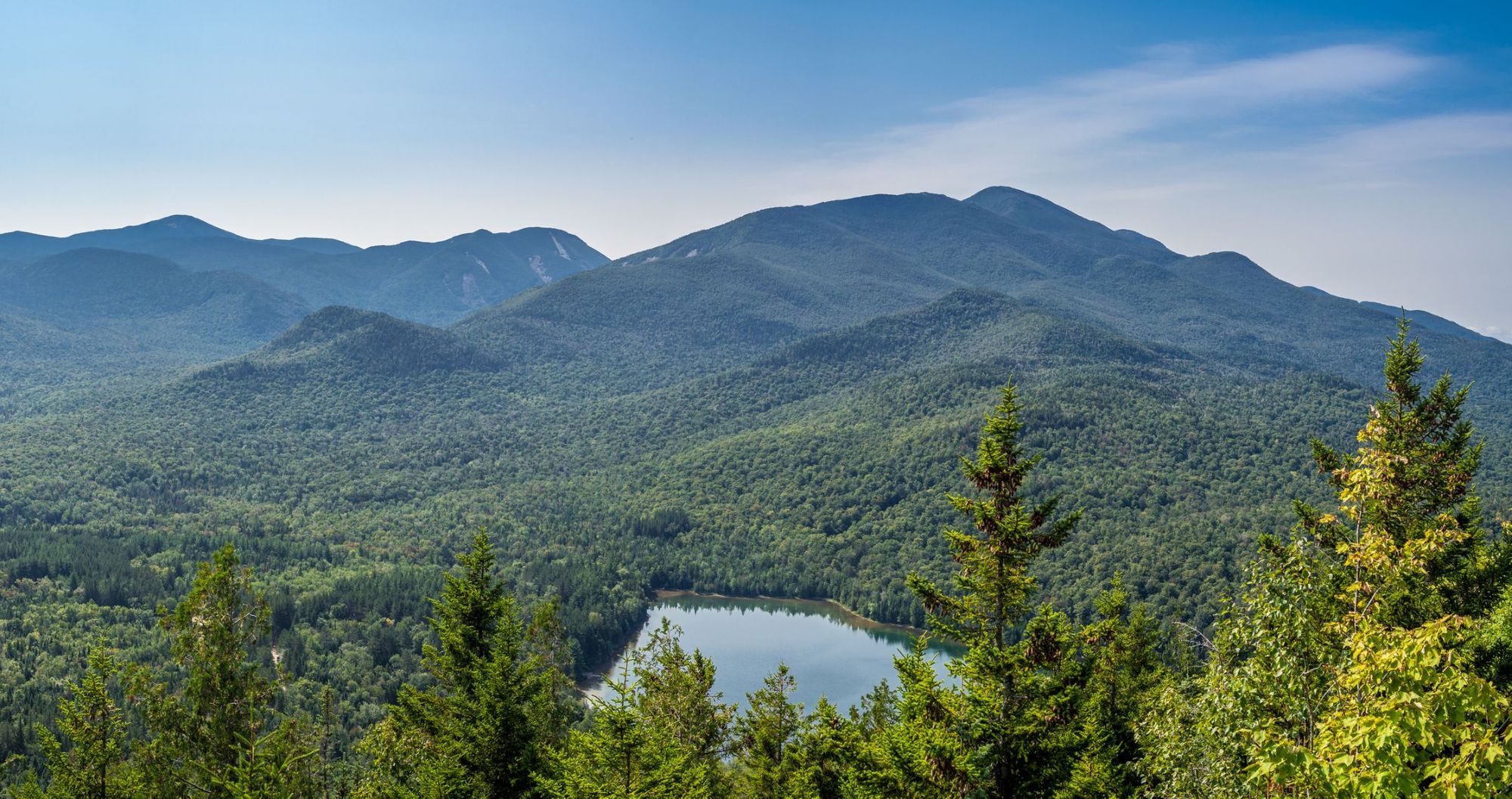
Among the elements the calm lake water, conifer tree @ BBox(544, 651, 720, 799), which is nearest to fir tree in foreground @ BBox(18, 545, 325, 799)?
conifer tree @ BBox(544, 651, 720, 799)

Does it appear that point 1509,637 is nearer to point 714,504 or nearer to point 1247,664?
point 1247,664

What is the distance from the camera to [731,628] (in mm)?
90375

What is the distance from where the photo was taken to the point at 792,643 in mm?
84812

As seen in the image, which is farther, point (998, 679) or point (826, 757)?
point (826, 757)

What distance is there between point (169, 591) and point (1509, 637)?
292ft

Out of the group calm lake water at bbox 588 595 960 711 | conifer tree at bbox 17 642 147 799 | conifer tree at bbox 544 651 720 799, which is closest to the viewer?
conifer tree at bbox 544 651 720 799

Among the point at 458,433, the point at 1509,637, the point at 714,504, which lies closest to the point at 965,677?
the point at 1509,637

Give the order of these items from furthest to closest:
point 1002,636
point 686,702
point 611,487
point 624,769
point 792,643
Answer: point 611,487 → point 792,643 → point 686,702 → point 1002,636 → point 624,769

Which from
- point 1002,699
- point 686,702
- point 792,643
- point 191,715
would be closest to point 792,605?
point 792,643

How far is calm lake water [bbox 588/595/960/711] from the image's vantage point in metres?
71.3

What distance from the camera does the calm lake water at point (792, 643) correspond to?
71.3 meters

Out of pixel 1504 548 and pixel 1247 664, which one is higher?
pixel 1247 664

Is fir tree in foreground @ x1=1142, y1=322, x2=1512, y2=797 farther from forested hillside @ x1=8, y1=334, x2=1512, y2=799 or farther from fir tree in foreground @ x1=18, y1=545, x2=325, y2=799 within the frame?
fir tree in foreground @ x1=18, y1=545, x2=325, y2=799

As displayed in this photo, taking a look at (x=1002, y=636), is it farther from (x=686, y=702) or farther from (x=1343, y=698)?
(x=686, y=702)
